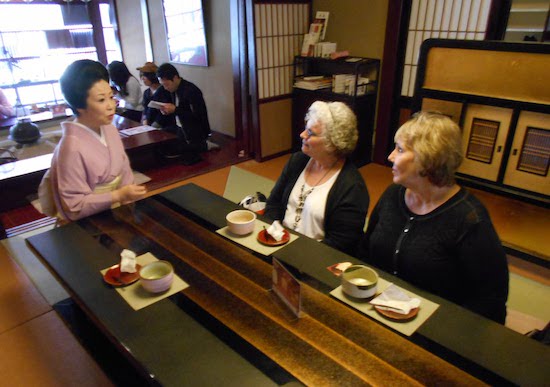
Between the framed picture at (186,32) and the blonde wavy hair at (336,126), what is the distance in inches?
149

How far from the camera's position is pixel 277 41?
14.2 ft

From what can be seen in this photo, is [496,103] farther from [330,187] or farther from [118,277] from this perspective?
[118,277]

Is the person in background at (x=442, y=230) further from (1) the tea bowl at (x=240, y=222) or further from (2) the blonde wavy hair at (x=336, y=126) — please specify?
(1) the tea bowl at (x=240, y=222)

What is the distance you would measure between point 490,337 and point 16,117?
5.34 metres

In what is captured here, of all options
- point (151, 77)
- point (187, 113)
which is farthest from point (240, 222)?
point (151, 77)

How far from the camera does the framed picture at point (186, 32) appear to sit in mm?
5109

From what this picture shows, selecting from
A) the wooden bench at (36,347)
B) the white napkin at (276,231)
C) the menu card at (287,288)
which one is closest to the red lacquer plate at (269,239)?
the white napkin at (276,231)

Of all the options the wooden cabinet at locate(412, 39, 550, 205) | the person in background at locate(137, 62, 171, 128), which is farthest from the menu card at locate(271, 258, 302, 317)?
the person in background at locate(137, 62, 171, 128)

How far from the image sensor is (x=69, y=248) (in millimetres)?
1559

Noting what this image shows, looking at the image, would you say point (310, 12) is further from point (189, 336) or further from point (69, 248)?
point (189, 336)

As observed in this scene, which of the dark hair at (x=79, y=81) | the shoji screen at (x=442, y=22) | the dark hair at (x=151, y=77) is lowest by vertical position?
the dark hair at (x=151, y=77)

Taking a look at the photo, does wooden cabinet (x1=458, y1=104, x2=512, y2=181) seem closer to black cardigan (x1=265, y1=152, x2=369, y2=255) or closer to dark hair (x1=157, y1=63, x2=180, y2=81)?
black cardigan (x1=265, y1=152, x2=369, y2=255)

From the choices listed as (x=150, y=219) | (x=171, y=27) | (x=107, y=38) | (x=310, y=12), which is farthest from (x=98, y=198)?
(x=107, y=38)

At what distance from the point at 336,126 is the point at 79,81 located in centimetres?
113
